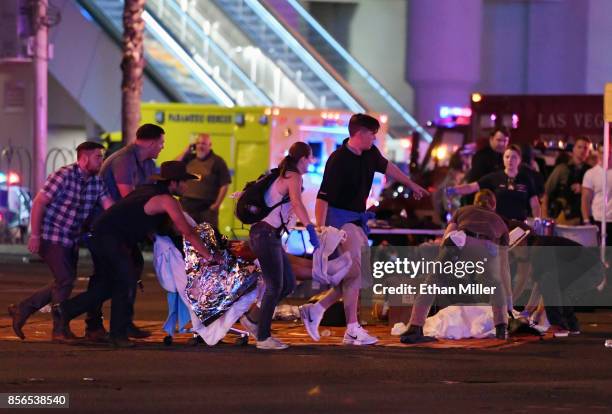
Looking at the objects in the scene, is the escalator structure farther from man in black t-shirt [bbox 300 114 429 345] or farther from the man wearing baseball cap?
the man wearing baseball cap

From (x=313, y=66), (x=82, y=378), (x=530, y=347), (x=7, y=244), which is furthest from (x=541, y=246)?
(x=313, y=66)

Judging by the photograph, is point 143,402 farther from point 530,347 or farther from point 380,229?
point 380,229

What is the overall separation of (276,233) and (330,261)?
1.89ft

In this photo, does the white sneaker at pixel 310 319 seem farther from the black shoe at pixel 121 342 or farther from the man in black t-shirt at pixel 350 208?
the black shoe at pixel 121 342

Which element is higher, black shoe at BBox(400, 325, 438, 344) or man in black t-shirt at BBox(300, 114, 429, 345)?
man in black t-shirt at BBox(300, 114, 429, 345)

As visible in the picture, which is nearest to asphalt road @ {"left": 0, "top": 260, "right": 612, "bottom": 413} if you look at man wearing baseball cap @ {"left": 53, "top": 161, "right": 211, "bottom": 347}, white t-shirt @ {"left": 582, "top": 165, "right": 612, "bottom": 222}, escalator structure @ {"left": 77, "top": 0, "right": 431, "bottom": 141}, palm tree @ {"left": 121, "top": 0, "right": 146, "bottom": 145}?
man wearing baseball cap @ {"left": 53, "top": 161, "right": 211, "bottom": 347}

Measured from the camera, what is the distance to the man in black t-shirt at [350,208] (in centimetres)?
1210

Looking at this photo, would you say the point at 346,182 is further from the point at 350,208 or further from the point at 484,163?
the point at 484,163

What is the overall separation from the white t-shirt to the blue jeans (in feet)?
17.3

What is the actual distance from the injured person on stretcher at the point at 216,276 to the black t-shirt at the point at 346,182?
1.03ft

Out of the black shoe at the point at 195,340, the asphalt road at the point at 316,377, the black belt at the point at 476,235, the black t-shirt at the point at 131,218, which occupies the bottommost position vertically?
the asphalt road at the point at 316,377

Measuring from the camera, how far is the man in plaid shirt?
12062 mm

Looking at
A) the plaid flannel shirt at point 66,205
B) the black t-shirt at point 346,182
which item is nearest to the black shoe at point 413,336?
the black t-shirt at point 346,182

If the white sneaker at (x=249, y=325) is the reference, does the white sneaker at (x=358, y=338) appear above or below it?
below
